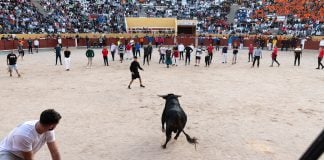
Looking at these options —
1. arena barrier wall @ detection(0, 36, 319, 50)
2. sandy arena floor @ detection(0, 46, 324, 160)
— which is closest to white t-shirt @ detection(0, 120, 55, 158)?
sandy arena floor @ detection(0, 46, 324, 160)

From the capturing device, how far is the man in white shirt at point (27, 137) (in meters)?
3.21

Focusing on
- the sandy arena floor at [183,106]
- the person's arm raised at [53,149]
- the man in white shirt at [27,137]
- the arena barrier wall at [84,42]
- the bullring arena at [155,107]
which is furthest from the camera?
the arena barrier wall at [84,42]

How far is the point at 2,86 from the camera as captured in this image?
1376cm

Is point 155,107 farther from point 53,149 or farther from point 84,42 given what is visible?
point 84,42

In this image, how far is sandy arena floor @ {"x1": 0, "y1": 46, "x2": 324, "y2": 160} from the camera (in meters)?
7.09

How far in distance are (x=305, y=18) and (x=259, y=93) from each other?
2796cm

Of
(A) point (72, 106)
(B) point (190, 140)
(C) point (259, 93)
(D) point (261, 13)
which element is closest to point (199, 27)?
(D) point (261, 13)

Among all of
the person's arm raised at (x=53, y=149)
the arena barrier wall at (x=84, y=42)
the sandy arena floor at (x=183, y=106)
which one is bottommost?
the sandy arena floor at (x=183, y=106)

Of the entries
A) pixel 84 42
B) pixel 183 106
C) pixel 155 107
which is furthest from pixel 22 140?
pixel 84 42

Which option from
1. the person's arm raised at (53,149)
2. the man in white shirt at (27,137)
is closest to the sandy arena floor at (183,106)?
the person's arm raised at (53,149)

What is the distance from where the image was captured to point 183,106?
34.9ft

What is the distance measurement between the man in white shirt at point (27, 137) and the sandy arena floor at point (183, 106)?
330cm

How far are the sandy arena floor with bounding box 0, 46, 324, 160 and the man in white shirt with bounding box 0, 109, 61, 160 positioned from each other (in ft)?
10.8

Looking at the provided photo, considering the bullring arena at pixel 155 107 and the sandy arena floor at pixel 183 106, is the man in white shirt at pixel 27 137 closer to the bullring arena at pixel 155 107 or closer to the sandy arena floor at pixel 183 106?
the bullring arena at pixel 155 107
